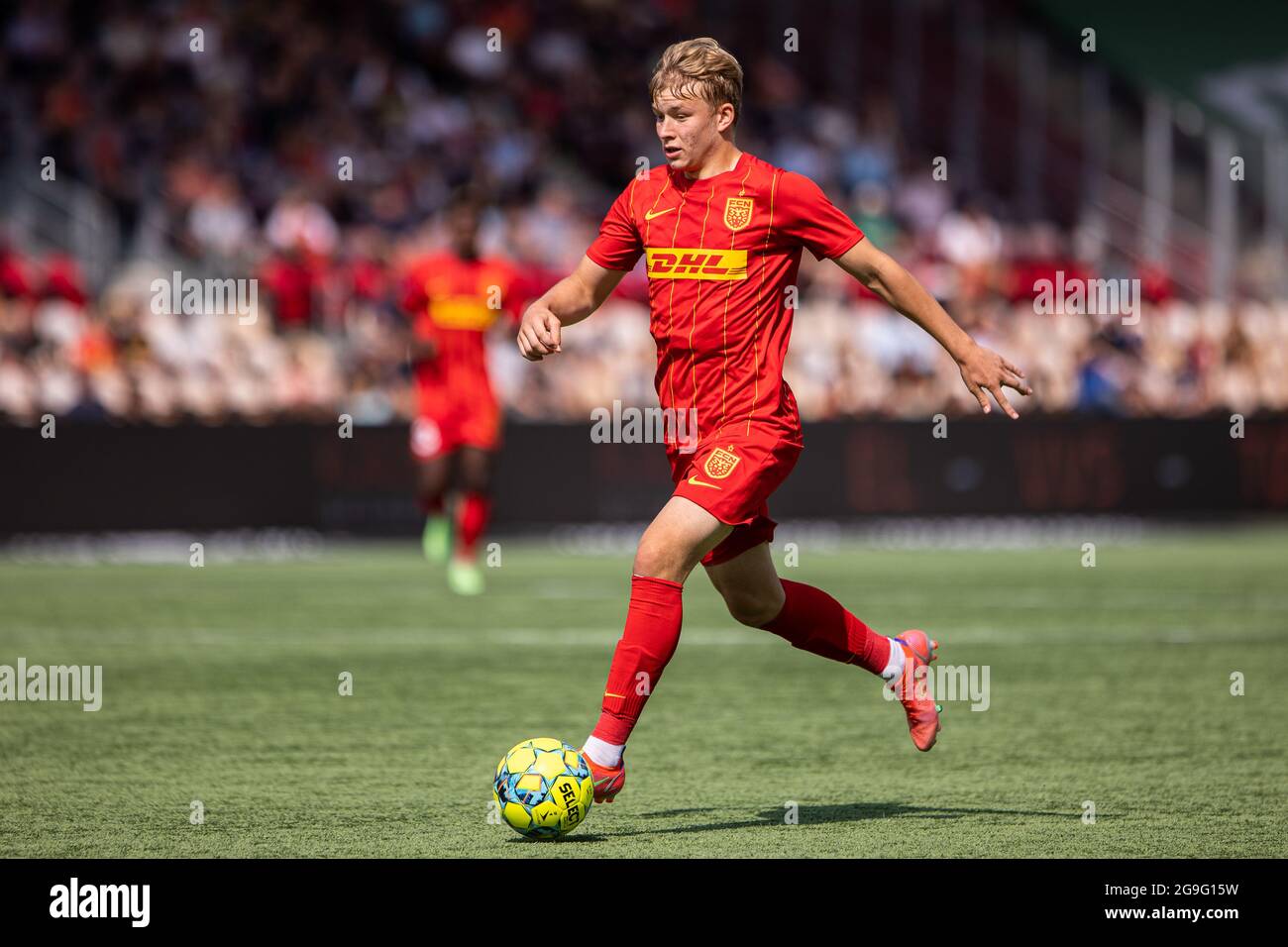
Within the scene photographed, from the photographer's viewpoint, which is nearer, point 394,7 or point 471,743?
point 471,743

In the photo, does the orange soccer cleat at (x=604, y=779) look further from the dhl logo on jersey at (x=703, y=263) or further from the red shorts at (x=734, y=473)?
the dhl logo on jersey at (x=703, y=263)

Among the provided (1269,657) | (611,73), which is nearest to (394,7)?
(611,73)

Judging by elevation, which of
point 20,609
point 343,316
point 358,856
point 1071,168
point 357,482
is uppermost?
point 1071,168

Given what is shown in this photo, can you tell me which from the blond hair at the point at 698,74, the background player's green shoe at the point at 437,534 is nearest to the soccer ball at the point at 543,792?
the blond hair at the point at 698,74

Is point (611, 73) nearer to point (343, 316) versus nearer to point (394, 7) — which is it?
point (394, 7)

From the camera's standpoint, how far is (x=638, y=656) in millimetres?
5902

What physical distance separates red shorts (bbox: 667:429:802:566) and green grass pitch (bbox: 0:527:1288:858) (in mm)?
903

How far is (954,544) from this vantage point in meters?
19.2

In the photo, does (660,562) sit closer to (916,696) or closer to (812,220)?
(812,220)

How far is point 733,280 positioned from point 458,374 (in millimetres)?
8947

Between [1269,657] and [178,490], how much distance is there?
9.96 meters

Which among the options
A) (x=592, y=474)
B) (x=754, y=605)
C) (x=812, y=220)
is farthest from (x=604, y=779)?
(x=592, y=474)

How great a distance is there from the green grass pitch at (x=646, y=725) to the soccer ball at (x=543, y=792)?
7 centimetres

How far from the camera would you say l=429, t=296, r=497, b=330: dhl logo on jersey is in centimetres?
1473
